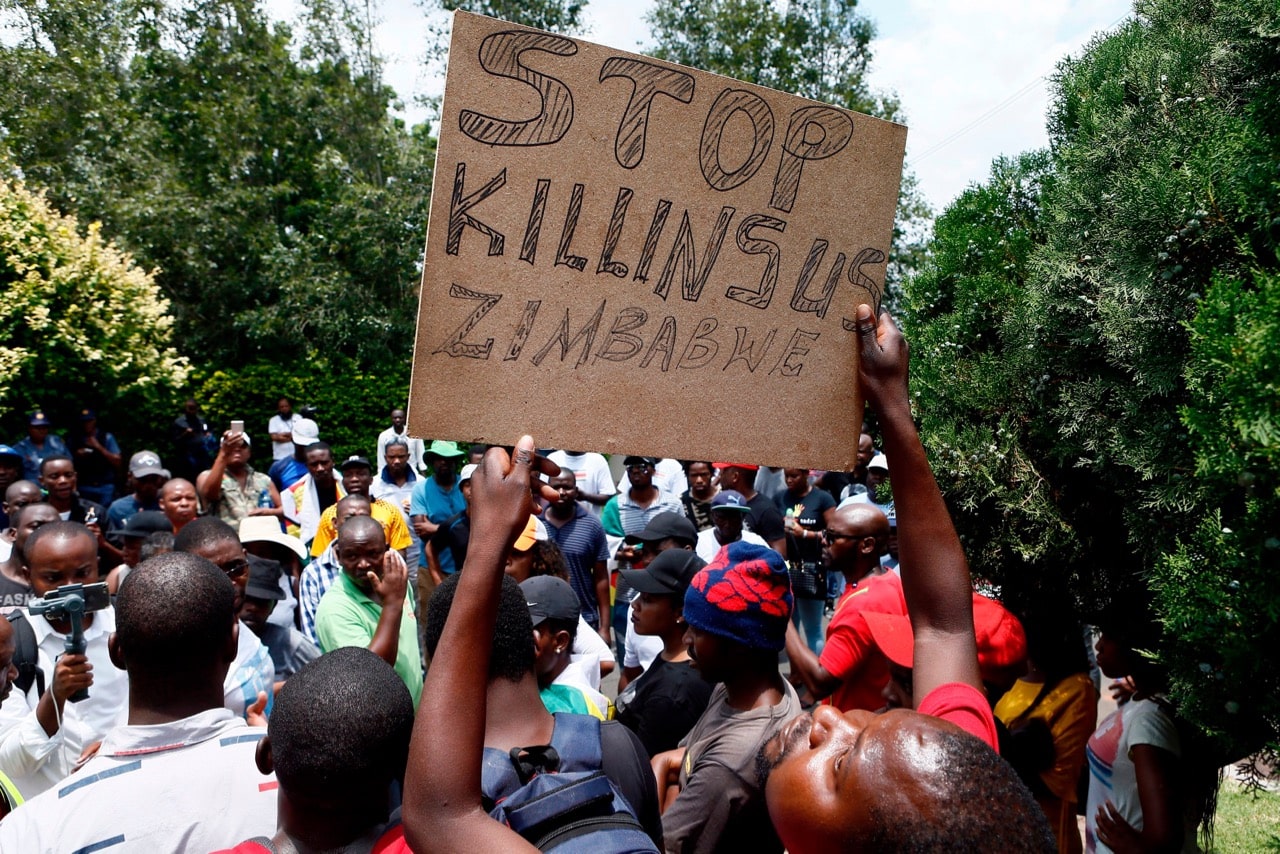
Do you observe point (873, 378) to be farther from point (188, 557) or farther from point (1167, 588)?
point (188, 557)

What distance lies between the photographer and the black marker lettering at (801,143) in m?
2.29

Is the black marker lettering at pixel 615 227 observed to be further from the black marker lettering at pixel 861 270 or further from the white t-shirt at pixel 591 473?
the white t-shirt at pixel 591 473

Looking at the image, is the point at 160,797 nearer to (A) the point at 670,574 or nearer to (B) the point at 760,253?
(B) the point at 760,253

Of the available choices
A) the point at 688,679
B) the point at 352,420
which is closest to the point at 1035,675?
the point at 688,679

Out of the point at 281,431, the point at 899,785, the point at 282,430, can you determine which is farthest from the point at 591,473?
the point at 282,430

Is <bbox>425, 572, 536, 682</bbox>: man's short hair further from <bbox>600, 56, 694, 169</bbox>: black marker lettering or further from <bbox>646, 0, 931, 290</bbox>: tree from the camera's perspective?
<bbox>646, 0, 931, 290</bbox>: tree

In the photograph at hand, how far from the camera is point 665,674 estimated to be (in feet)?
12.7

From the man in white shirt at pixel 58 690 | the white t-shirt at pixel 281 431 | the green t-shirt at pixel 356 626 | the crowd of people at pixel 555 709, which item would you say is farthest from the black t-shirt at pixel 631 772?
the white t-shirt at pixel 281 431

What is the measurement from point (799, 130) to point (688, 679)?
7.49 feet

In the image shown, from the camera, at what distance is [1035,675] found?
3.40 metres

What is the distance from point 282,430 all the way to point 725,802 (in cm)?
1436

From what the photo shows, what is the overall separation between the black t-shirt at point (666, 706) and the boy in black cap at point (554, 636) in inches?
6.0

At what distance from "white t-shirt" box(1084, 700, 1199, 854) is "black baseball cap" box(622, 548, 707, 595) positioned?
1740 millimetres

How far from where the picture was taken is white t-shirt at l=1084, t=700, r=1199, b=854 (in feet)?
9.12
